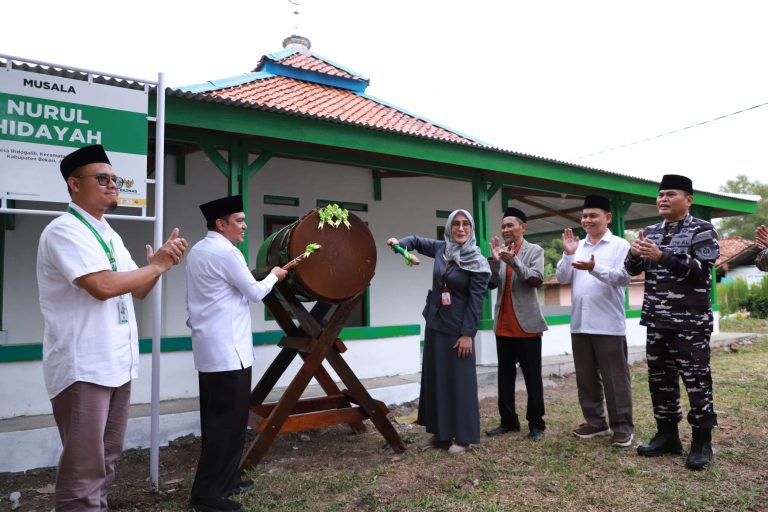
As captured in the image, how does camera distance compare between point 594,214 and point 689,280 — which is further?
point 594,214

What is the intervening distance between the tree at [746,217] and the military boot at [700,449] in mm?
55376

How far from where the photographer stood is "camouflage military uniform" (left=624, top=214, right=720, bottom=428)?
3.89 metres

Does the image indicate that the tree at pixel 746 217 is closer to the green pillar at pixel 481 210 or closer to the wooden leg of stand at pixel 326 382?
the green pillar at pixel 481 210

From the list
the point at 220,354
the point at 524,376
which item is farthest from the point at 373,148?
the point at 220,354

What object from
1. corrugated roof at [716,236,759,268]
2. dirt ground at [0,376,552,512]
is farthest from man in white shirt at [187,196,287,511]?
corrugated roof at [716,236,759,268]

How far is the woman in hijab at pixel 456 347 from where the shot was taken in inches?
172

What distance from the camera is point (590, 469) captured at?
3.97m

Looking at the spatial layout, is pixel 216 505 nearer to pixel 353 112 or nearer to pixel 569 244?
pixel 569 244

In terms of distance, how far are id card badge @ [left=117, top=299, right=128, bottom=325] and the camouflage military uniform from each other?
137 inches

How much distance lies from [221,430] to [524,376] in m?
2.71

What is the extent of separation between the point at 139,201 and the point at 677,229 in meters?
3.94

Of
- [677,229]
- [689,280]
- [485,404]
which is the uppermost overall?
[677,229]

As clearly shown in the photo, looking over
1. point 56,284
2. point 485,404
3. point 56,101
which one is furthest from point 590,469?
point 56,101

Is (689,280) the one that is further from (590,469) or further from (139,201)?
(139,201)
